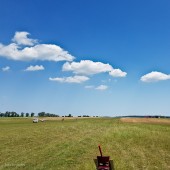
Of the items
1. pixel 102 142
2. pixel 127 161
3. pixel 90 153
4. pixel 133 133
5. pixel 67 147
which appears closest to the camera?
pixel 127 161

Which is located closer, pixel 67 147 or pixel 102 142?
pixel 67 147

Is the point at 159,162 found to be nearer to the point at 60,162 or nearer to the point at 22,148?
the point at 60,162

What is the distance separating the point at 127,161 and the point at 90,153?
373cm

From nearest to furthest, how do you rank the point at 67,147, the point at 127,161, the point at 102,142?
the point at 127,161 < the point at 67,147 < the point at 102,142

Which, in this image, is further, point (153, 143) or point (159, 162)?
point (153, 143)

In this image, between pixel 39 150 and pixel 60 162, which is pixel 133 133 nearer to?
pixel 39 150

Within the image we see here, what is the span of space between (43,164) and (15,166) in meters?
2.04

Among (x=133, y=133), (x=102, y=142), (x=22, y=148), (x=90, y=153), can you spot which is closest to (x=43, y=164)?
(x=90, y=153)

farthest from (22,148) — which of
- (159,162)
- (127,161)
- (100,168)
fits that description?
(100,168)

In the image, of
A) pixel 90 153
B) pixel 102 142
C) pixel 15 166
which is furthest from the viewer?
pixel 102 142

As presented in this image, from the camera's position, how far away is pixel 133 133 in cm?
4200

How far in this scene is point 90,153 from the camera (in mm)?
29469

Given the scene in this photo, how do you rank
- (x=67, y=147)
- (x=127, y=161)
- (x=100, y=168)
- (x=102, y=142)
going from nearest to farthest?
1. (x=100, y=168)
2. (x=127, y=161)
3. (x=67, y=147)
4. (x=102, y=142)

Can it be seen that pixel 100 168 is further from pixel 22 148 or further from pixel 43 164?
pixel 22 148
